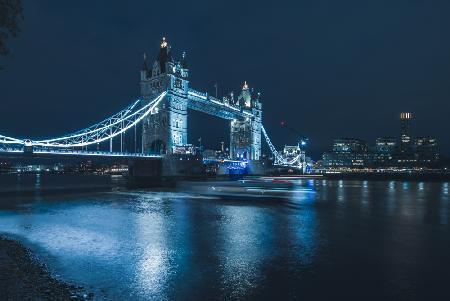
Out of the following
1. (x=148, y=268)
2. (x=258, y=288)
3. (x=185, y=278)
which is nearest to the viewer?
(x=258, y=288)

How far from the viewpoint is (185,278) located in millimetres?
10930

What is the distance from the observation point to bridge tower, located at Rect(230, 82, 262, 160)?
112562 mm

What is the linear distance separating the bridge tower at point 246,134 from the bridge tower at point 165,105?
3652 centimetres

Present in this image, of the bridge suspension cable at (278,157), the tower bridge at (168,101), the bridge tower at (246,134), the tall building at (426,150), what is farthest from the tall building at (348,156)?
the tower bridge at (168,101)

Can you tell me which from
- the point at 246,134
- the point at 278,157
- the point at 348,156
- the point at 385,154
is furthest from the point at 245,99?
the point at 385,154

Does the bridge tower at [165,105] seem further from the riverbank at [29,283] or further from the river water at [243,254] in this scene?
the riverbank at [29,283]

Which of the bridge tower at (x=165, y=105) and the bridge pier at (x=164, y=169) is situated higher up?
the bridge tower at (x=165, y=105)

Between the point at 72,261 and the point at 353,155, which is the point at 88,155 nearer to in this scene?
the point at 72,261

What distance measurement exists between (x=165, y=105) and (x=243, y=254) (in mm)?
61681

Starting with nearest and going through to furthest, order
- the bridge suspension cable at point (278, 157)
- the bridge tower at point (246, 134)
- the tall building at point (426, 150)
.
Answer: the bridge tower at point (246, 134), the bridge suspension cable at point (278, 157), the tall building at point (426, 150)

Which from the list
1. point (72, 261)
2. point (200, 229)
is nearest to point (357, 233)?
point (200, 229)

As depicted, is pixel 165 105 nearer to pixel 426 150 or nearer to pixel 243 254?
pixel 243 254

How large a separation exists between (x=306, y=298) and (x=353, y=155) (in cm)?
18946

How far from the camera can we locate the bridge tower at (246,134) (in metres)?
113
